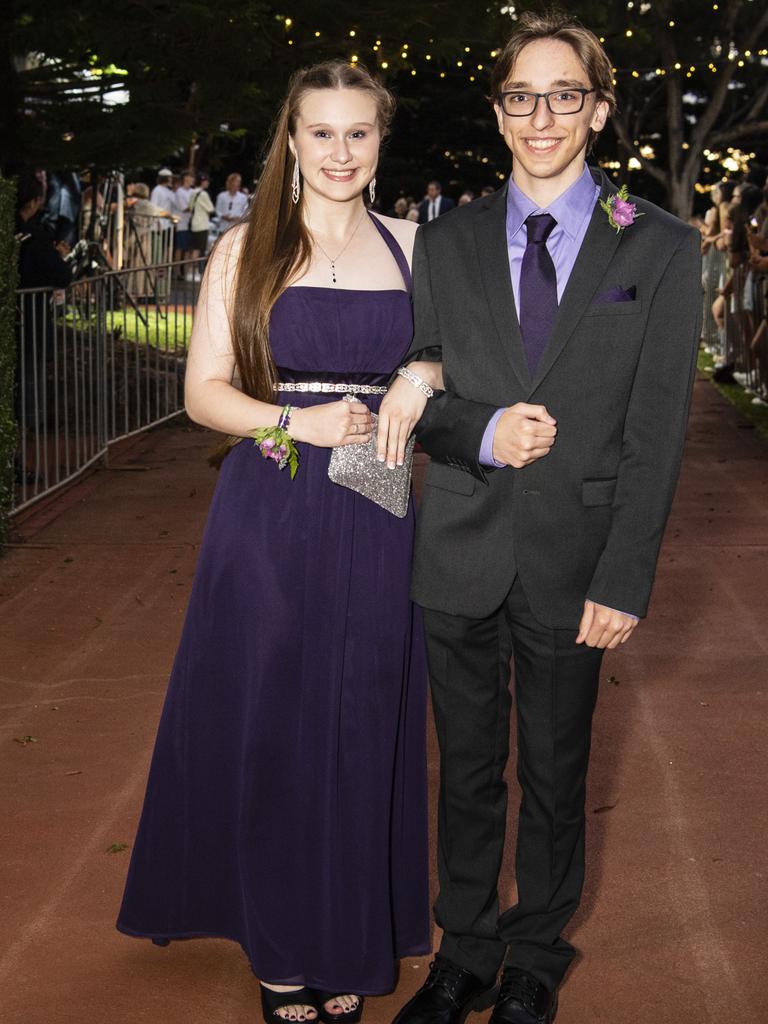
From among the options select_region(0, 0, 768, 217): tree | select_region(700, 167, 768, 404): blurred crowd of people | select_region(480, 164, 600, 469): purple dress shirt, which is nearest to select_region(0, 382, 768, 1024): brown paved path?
select_region(480, 164, 600, 469): purple dress shirt

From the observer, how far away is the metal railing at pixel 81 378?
9.98 metres

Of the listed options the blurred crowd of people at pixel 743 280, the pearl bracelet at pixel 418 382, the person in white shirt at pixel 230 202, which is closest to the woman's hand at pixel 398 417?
the pearl bracelet at pixel 418 382

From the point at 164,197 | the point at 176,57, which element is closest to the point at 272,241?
the point at 176,57

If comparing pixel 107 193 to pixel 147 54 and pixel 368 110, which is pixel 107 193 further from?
pixel 368 110

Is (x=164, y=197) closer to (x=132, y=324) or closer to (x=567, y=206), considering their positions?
(x=132, y=324)

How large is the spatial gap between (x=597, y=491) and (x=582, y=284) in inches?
17.8

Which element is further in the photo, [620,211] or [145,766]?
[145,766]

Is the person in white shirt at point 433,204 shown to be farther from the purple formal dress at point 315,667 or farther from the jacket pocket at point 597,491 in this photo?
the jacket pocket at point 597,491

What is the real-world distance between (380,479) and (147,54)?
904 centimetres

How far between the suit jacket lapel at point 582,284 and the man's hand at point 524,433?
4.7 inches

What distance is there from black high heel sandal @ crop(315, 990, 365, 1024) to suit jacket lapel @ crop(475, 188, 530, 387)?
62.2 inches

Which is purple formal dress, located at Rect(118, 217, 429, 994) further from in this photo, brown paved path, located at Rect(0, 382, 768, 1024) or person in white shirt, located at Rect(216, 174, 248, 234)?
person in white shirt, located at Rect(216, 174, 248, 234)

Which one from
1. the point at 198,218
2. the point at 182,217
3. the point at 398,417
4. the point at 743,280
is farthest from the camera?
the point at 198,218

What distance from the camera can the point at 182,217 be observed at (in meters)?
27.0
